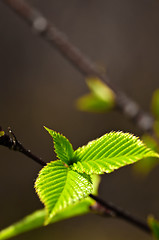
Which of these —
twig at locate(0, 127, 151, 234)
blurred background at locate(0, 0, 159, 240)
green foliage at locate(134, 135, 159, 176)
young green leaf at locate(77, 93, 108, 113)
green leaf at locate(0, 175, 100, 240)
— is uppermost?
blurred background at locate(0, 0, 159, 240)

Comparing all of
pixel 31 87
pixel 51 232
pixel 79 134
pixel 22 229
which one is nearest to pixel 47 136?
pixel 79 134

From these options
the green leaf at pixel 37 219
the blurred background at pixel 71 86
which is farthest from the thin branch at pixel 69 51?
the blurred background at pixel 71 86

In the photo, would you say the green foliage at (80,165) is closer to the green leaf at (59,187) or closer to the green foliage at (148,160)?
the green leaf at (59,187)

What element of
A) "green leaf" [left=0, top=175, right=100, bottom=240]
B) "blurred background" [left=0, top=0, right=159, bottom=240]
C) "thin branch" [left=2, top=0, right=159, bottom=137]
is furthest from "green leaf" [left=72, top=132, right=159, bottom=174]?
"blurred background" [left=0, top=0, right=159, bottom=240]

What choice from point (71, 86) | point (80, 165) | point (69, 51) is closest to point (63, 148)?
point (80, 165)

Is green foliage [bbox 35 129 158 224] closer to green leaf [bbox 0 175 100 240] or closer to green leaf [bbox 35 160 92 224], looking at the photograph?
green leaf [bbox 35 160 92 224]

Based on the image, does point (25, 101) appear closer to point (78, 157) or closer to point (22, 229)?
point (22, 229)
